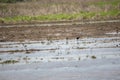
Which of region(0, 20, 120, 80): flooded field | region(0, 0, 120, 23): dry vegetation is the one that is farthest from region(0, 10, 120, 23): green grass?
region(0, 20, 120, 80): flooded field

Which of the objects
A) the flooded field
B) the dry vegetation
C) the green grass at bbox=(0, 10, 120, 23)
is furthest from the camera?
the dry vegetation

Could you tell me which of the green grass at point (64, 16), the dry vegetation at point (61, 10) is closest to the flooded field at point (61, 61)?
the green grass at point (64, 16)

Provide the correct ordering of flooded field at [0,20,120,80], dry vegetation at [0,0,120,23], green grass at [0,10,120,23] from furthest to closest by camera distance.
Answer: dry vegetation at [0,0,120,23] < green grass at [0,10,120,23] < flooded field at [0,20,120,80]

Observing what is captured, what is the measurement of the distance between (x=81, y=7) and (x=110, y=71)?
36060 millimetres

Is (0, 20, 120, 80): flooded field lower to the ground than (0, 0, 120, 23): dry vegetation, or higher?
lower

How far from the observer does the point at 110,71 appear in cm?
1462

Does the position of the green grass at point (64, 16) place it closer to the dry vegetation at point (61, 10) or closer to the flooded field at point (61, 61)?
the dry vegetation at point (61, 10)

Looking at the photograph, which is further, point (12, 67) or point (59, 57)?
point (59, 57)

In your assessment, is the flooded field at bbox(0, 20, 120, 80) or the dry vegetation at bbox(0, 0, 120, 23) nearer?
the flooded field at bbox(0, 20, 120, 80)

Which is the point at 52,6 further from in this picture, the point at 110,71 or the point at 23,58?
the point at 110,71

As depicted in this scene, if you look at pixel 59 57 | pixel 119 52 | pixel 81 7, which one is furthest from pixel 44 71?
pixel 81 7

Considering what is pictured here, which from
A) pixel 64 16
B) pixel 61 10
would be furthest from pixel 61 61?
pixel 61 10

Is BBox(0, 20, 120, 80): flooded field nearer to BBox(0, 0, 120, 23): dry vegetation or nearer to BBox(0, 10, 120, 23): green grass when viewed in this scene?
BBox(0, 10, 120, 23): green grass

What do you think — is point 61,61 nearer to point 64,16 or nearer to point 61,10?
point 64,16
